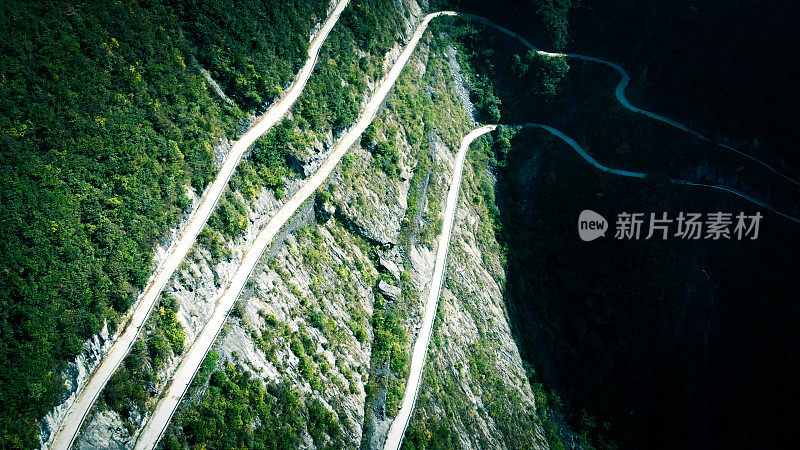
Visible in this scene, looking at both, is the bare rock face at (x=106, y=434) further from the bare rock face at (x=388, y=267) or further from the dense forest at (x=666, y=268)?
the dense forest at (x=666, y=268)

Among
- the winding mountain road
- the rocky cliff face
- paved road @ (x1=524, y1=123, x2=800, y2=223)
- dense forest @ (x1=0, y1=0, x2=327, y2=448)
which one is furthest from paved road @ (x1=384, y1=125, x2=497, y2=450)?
dense forest @ (x1=0, y1=0, x2=327, y2=448)

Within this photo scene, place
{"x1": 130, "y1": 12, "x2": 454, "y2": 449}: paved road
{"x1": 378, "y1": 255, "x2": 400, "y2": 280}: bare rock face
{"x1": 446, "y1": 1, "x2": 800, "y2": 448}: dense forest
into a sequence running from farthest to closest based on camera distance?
{"x1": 446, "y1": 1, "x2": 800, "y2": 448}: dense forest < {"x1": 378, "y1": 255, "x2": 400, "y2": 280}: bare rock face < {"x1": 130, "y1": 12, "x2": 454, "y2": 449}: paved road

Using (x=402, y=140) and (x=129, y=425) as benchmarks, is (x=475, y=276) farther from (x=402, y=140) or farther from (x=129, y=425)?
(x=129, y=425)

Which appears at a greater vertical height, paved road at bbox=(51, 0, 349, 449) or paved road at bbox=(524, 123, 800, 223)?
paved road at bbox=(524, 123, 800, 223)

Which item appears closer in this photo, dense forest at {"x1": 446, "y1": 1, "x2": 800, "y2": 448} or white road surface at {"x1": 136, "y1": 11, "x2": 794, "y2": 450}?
white road surface at {"x1": 136, "y1": 11, "x2": 794, "y2": 450}

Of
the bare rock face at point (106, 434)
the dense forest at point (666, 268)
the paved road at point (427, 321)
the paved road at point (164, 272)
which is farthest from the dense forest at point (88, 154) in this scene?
the dense forest at point (666, 268)

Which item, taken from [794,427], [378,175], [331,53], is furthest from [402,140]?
[794,427]

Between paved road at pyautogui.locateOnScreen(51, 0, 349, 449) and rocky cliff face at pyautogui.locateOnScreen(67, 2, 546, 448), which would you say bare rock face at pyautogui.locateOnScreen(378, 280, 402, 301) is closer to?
rocky cliff face at pyautogui.locateOnScreen(67, 2, 546, 448)

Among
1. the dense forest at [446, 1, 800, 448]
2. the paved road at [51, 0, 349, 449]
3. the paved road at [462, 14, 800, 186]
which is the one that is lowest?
the paved road at [51, 0, 349, 449]
